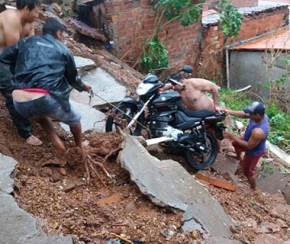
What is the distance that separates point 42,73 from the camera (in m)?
4.35

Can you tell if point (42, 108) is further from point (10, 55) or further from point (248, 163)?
point (248, 163)

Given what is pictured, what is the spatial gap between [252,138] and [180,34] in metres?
4.49

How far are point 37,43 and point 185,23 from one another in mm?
5240

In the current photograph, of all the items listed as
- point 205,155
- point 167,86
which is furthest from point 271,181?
point 167,86

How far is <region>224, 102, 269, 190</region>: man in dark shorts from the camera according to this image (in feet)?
19.9

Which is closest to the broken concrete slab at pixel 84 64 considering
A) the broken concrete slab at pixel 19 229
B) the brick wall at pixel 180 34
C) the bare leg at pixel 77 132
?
the brick wall at pixel 180 34

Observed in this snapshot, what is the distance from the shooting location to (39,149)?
4875mm

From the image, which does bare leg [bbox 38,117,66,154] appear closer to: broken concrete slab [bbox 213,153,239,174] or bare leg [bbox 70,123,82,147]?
bare leg [bbox 70,123,82,147]

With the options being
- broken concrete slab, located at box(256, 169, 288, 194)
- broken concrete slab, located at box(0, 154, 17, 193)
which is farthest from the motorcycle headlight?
broken concrete slab, located at box(256, 169, 288, 194)

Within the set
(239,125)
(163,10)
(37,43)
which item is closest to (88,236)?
(37,43)

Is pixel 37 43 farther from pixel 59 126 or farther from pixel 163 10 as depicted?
pixel 163 10

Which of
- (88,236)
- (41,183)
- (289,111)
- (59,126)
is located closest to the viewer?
(88,236)

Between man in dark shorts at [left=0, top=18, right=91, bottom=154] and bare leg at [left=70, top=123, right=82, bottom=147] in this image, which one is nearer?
man in dark shorts at [left=0, top=18, right=91, bottom=154]

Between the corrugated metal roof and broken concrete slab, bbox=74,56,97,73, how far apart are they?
5.16 meters
